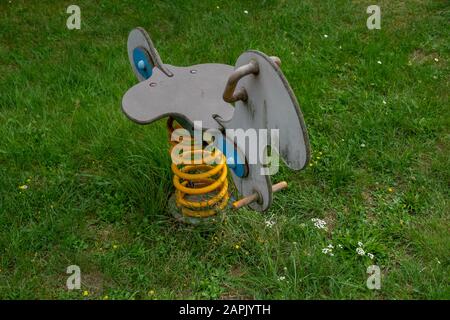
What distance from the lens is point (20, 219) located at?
9.77 feet

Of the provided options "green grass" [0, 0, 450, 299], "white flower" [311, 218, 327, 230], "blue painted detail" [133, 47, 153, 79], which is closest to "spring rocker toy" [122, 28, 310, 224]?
"blue painted detail" [133, 47, 153, 79]

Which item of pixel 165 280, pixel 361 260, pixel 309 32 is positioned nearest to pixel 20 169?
pixel 165 280

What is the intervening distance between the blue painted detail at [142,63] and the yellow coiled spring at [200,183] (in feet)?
0.89

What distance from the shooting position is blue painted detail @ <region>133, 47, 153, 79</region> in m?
2.77

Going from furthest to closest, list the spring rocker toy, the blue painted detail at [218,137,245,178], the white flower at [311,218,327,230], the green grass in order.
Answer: the white flower at [311,218,327,230]
the green grass
the blue painted detail at [218,137,245,178]
the spring rocker toy

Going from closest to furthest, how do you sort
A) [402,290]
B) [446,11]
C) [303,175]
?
1. [402,290]
2. [303,175]
3. [446,11]

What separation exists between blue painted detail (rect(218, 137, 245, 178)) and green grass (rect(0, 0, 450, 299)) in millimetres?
573

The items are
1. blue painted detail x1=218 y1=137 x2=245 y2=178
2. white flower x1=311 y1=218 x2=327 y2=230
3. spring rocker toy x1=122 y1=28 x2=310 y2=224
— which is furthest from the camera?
white flower x1=311 y1=218 x2=327 y2=230

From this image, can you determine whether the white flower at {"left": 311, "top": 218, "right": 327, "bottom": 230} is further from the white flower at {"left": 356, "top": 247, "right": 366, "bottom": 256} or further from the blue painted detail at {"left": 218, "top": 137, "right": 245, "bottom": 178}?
the blue painted detail at {"left": 218, "top": 137, "right": 245, "bottom": 178}

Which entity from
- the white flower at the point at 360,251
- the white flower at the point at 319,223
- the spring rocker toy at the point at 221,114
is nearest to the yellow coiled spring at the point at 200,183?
the spring rocker toy at the point at 221,114

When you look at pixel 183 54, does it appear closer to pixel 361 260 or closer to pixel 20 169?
pixel 20 169

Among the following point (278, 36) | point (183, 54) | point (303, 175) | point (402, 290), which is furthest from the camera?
point (278, 36)

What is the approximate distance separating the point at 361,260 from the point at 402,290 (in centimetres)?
24

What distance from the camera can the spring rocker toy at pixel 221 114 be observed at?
6.61ft
